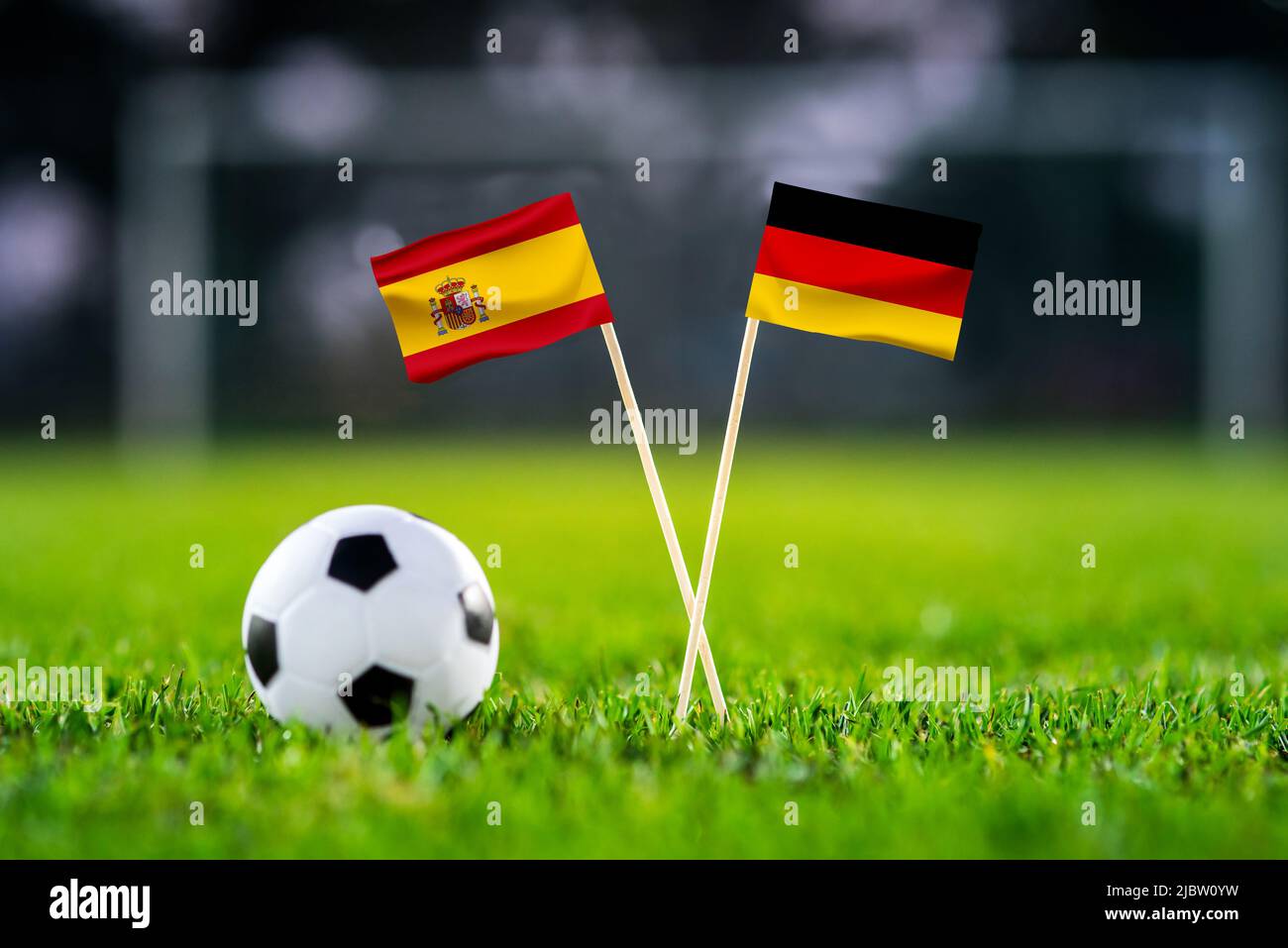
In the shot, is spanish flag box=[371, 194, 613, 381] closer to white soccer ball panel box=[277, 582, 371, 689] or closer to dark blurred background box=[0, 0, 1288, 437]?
white soccer ball panel box=[277, 582, 371, 689]

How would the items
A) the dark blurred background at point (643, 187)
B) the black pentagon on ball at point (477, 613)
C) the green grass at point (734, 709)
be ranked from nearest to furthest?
1. the green grass at point (734, 709)
2. the black pentagon on ball at point (477, 613)
3. the dark blurred background at point (643, 187)

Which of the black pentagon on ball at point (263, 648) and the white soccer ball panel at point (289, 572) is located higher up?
the white soccer ball panel at point (289, 572)

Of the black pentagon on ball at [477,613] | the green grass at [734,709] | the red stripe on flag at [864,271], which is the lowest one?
the green grass at [734,709]

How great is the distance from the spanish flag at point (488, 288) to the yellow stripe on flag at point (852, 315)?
1.53 ft

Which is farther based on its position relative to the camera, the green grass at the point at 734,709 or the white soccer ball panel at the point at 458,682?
the white soccer ball panel at the point at 458,682

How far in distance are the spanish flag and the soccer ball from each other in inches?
19.4

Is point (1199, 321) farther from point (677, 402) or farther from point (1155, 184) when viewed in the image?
point (677, 402)

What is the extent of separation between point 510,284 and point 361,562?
2.80 ft

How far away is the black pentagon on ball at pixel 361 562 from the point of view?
284cm

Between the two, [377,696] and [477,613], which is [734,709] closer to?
[477,613]

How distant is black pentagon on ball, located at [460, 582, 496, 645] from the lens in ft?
9.57

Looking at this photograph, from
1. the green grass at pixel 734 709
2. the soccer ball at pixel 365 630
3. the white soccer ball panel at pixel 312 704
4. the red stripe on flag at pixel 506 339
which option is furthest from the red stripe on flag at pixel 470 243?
the green grass at pixel 734 709

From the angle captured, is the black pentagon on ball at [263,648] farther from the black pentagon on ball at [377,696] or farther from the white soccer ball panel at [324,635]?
the black pentagon on ball at [377,696]
